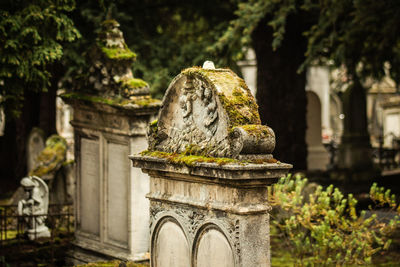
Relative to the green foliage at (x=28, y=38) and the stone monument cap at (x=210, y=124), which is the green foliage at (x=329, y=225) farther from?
the green foliage at (x=28, y=38)

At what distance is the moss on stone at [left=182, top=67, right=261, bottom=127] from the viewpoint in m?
5.78

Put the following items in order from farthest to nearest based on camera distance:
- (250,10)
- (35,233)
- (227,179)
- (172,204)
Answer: (250,10) < (35,233) < (172,204) < (227,179)

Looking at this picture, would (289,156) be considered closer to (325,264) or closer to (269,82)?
(269,82)

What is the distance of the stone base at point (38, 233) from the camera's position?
1197cm

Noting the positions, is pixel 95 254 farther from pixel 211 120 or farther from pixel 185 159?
pixel 211 120

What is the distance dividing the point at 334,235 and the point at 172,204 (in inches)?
127

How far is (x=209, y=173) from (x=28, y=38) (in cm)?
644

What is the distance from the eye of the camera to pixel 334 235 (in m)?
A: 8.90

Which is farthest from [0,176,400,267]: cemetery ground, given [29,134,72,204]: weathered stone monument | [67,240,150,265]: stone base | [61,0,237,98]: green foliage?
[61,0,237,98]: green foliage

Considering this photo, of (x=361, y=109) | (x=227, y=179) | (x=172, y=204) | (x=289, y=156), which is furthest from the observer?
(x=361, y=109)

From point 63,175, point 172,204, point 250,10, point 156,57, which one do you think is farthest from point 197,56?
point 172,204

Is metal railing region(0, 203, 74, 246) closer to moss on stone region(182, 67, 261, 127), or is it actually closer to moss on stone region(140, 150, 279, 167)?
moss on stone region(140, 150, 279, 167)

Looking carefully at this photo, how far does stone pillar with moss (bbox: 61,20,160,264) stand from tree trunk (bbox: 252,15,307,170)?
6.74m

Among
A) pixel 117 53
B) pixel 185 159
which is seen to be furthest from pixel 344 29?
pixel 185 159
